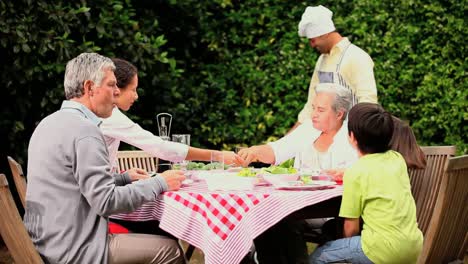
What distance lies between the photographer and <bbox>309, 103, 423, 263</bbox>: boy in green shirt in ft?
12.0

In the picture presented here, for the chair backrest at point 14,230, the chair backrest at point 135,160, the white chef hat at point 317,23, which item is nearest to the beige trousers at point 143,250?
the chair backrest at point 14,230

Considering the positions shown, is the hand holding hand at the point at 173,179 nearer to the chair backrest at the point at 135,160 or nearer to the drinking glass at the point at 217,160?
the drinking glass at the point at 217,160

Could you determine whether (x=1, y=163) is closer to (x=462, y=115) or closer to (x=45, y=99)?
(x=45, y=99)

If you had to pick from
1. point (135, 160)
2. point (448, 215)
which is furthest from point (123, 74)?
point (448, 215)

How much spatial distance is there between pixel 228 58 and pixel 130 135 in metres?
2.89

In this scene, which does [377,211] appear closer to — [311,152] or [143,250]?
[143,250]

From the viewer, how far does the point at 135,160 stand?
5.37 m

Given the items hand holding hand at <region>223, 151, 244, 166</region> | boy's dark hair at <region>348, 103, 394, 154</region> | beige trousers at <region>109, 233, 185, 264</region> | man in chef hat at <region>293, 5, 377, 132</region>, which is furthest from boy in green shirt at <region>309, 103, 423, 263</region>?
man in chef hat at <region>293, 5, 377, 132</region>

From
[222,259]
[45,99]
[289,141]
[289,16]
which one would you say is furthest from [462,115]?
[222,259]

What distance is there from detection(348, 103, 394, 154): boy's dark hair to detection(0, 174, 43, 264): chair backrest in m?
1.40

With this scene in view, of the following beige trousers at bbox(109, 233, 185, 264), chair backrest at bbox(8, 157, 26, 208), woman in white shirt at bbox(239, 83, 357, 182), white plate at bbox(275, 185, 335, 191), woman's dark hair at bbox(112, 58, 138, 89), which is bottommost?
beige trousers at bbox(109, 233, 185, 264)

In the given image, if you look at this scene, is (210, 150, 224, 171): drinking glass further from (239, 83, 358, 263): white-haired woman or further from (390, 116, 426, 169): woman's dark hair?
(390, 116, 426, 169): woman's dark hair

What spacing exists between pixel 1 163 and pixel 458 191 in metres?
→ 3.78

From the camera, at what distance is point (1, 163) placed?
6.46m
